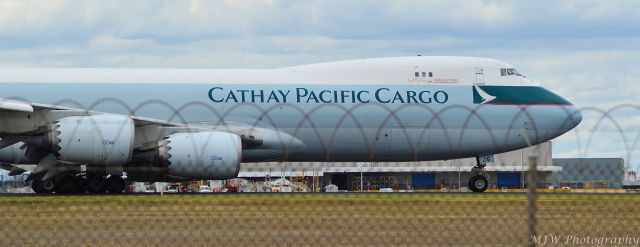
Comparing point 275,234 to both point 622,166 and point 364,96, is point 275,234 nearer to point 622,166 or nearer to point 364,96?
point 622,166

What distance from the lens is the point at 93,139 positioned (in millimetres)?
29109

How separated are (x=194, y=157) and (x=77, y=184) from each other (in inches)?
151

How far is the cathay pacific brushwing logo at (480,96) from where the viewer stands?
35.4 m

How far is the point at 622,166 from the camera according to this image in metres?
15.5

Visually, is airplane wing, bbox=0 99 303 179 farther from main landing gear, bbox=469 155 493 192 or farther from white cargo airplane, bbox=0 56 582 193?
main landing gear, bbox=469 155 493 192

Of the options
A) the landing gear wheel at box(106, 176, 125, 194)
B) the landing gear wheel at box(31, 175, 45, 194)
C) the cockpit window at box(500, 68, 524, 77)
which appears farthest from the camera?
the cockpit window at box(500, 68, 524, 77)

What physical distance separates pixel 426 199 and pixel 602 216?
6264mm

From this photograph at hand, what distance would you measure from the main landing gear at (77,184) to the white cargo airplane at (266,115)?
1.1 inches

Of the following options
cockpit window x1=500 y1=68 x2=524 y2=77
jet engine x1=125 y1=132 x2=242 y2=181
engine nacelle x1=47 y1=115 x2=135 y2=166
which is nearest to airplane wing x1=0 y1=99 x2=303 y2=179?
engine nacelle x1=47 y1=115 x2=135 y2=166

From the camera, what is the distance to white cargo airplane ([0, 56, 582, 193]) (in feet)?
99.5

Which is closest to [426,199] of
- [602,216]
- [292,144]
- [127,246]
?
[602,216]

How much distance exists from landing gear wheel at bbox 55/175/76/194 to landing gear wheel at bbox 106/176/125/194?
0.98 metres

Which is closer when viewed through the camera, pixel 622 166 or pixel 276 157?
pixel 622 166

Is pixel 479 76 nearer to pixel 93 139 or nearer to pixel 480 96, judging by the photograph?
pixel 480 96
